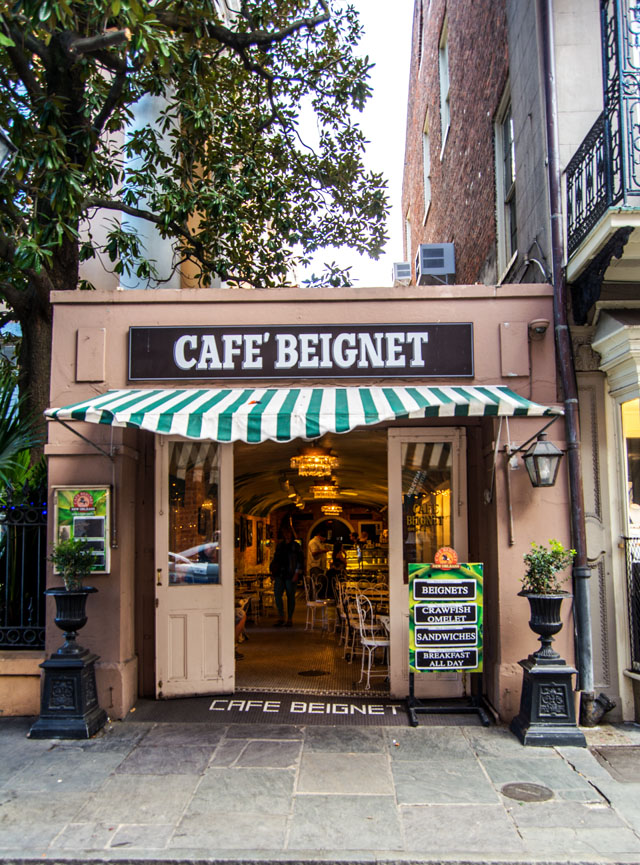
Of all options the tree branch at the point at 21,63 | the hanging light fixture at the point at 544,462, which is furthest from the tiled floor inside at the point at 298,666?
the tree branch at the point at 21,63

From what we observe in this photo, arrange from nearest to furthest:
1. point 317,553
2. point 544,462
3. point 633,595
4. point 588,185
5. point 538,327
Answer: point 544,462 < point 588,185 < point 633,595 < point 538,327 < point 317,553

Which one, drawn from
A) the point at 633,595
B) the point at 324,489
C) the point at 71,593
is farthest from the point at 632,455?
the point at 324,489

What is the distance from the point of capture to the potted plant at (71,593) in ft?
21.7

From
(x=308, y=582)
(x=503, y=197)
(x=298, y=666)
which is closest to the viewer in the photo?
(x=298, y=666)

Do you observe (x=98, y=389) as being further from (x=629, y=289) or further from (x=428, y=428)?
(x=629, y=289)

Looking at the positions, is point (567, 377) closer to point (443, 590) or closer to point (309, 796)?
point (443, 590)

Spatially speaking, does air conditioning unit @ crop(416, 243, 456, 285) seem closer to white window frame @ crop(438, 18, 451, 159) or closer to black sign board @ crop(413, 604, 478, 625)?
white window frame @ crop(438, 18, 451, 159)

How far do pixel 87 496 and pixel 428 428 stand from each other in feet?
11.7

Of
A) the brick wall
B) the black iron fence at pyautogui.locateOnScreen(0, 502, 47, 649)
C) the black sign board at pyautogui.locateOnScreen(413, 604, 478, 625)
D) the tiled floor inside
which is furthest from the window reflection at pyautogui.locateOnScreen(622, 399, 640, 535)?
the black iron fence at pyautogui.locateOnScreen(0, 502, 47, 649)

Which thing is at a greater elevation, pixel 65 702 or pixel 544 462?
pixel 544 462

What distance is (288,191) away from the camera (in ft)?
40.8

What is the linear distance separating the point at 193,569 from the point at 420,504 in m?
2.52

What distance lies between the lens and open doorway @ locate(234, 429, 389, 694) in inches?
354

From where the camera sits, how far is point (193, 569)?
7.73 meters
